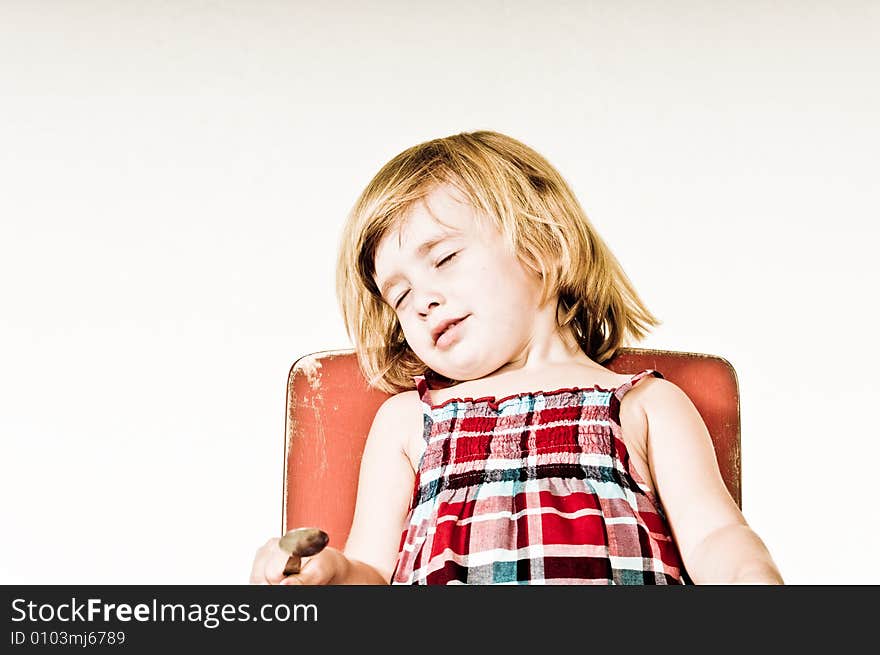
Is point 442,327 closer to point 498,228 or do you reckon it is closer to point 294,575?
point 498,228

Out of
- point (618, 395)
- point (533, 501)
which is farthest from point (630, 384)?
point (533, 501)

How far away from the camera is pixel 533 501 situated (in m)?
0.89

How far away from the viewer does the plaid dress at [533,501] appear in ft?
2.81

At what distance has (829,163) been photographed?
1.24 meters

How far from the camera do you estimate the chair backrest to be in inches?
39.6

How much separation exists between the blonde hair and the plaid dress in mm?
94

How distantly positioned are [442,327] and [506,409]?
95 mm

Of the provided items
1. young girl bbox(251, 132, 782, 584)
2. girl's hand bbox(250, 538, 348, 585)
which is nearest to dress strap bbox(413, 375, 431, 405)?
young girl bbox(251, 132, 782, 584)

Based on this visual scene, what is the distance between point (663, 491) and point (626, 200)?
42 cm

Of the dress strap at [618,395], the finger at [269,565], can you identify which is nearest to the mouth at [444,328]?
the dress strap at [618,395]

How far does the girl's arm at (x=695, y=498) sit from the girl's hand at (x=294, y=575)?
0.28 meters

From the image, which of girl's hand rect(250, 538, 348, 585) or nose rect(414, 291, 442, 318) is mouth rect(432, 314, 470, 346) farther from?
girl's hand rect(250, 538, 348, 585)

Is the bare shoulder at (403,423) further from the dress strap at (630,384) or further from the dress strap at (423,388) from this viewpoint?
the dress strap at (630,384)

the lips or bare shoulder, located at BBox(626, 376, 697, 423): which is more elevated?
the lips
